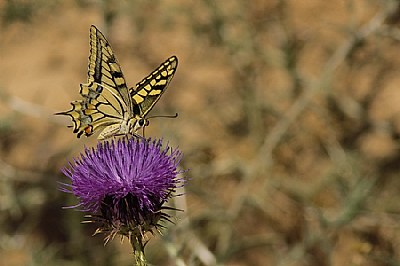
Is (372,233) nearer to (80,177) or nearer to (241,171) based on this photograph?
(241,171)

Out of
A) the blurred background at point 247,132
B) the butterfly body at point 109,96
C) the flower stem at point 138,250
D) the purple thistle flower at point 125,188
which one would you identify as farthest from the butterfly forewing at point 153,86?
the blurred background at point 247,132

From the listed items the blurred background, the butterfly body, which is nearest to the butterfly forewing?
the butterfly body

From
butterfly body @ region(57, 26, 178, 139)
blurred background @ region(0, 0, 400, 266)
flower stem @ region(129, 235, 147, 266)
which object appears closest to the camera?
flower stem @ region(129, 235, 147, 266)

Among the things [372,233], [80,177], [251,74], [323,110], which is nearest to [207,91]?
[251,74]

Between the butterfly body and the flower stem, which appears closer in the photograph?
the flower stem

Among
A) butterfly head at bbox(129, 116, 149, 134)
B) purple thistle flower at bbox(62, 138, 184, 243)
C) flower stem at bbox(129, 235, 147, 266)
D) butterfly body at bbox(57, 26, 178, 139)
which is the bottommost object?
flower stem at bbox(129, 235, 147, 266)

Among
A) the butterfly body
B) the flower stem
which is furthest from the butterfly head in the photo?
the flower stem

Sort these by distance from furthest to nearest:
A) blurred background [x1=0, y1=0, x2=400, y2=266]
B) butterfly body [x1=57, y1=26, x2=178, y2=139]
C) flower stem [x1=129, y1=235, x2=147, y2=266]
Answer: blurred background [x1=0, y1=0, x2=400, y2=266] → butterfly body [x1=57, y1=26, x2=178, y2=139] → flower stem [x1=129, y1=235, x2=147, y2=266]

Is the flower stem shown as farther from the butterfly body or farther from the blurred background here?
the blurred background

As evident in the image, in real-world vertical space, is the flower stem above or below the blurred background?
below
